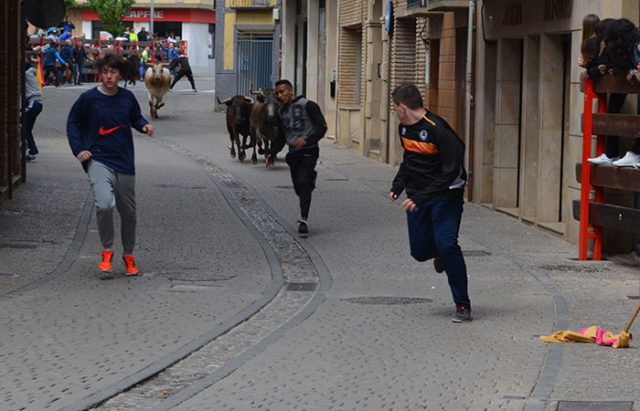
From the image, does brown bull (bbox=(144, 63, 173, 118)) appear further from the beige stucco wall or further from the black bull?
the beige stucco wall

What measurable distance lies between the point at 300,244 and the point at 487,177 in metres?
5.12

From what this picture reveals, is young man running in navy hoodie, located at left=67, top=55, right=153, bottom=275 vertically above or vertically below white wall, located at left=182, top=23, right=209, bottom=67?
below

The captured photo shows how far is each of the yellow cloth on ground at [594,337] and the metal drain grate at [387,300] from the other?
179cm

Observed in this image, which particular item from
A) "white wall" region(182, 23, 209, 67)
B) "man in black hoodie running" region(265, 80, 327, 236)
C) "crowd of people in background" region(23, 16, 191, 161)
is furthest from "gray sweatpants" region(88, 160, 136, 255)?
"white wall" region(182, 23, 209, 67)

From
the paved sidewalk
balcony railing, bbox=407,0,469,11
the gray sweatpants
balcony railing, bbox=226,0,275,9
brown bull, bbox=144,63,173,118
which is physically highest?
balcony railing, bbox=226,0,275,9

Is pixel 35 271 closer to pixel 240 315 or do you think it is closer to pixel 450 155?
pixel 240 315

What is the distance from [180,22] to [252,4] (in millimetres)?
50056

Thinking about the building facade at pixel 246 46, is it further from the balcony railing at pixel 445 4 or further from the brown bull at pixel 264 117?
the balcony railing at pixel 445 4

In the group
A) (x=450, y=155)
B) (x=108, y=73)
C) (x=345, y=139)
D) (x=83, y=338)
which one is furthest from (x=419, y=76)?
(x=83, y=338)

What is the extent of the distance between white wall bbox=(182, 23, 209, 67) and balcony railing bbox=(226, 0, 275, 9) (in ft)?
156

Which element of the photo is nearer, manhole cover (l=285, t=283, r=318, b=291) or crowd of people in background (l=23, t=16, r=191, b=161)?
manhole cover (l=285, t=283, r=318, b=291)

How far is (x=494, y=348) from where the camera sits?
334 inches

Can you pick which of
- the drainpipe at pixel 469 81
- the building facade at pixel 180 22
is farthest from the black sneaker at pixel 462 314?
the building facade at pixel 180 22

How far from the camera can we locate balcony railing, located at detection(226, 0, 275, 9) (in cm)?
4119
